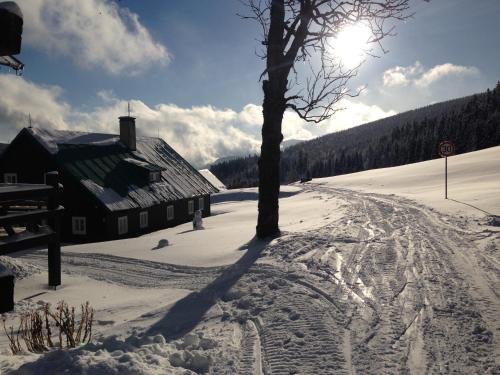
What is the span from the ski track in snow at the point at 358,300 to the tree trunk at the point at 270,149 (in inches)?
29.7

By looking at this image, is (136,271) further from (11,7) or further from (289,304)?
(11,7)

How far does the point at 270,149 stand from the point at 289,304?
5.25m

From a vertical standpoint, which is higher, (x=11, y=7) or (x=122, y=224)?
(x=11, y=7)

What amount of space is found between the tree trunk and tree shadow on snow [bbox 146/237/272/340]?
177 centimetres

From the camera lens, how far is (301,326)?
185 inches

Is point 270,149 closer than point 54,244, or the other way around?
point 54,244

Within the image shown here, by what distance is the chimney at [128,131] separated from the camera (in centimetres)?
2650

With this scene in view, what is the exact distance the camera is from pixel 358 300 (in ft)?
17.9

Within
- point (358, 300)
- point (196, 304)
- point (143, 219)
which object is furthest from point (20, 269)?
point (143, 219)

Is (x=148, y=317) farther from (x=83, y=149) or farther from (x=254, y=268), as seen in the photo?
(x=83, y=149)

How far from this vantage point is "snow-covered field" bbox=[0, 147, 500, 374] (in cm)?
390

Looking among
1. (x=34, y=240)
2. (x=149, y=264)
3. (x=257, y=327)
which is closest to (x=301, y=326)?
(x=257, y=327)

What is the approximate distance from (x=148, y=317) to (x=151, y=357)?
152 cm

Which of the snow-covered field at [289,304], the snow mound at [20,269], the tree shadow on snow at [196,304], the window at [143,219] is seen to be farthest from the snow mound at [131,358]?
the window at [143,219]
